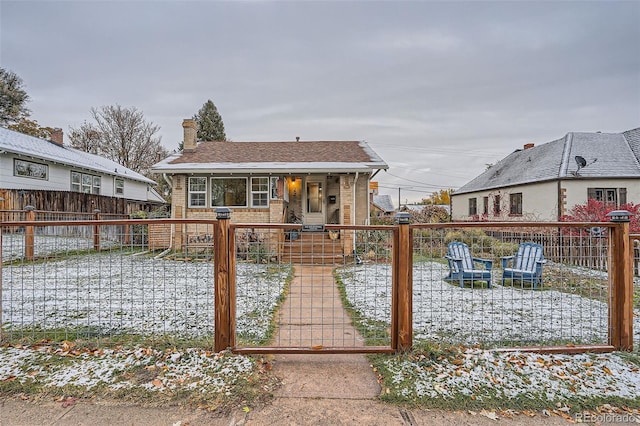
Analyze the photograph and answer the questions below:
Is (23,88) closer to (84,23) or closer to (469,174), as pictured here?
(84,23)

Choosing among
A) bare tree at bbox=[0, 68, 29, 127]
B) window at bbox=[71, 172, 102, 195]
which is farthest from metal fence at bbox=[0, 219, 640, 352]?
bare tree at bbox=[0, 68, 29, 127]

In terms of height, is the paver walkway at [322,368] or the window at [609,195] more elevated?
the window at [609,195]

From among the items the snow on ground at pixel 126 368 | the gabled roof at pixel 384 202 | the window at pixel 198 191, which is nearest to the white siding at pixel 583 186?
the window at pixel 198 191

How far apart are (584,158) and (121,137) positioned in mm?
33626

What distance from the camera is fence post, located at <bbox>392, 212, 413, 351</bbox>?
9.45 ft

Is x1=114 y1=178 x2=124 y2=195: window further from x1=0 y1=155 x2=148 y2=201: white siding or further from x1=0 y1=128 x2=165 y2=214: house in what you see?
x1=0 y1=155 x2=148 y2=201: white siding

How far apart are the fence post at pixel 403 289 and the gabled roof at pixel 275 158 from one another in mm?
7364

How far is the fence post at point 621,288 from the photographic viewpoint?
2955 mm

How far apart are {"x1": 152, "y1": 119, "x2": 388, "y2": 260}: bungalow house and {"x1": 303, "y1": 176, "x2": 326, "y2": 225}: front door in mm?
44

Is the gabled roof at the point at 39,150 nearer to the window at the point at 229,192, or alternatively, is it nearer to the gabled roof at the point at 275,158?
the gabled roof at the point at 275,158

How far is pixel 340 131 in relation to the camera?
23.3 meters

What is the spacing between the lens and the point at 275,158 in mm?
11547

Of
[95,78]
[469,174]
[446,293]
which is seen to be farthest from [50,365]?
[469,174]

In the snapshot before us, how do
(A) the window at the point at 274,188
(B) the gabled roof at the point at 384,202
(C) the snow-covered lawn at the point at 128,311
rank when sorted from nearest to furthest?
(C) the snow-covered lawn at the point at 128,311
(A) the window at the point at 274,188
(B) the gabled roof at the point at 384,202
